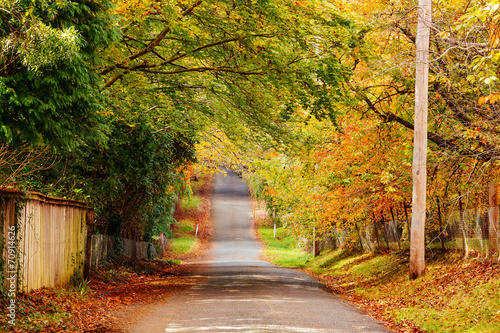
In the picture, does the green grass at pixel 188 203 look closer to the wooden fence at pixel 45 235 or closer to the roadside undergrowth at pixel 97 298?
the roadside undergrowth at pixel 97 298

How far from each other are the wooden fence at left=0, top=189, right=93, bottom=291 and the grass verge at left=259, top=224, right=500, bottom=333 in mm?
6953

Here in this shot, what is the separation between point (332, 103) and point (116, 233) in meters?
10.0

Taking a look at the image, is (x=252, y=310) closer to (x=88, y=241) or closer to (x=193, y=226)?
(x=88, y=241)

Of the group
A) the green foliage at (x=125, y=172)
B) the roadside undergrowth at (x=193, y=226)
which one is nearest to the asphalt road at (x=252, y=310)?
the green foliage at (x=125, y=172)

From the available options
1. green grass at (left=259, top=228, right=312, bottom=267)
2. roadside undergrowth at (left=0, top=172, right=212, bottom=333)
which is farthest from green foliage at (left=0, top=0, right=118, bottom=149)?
green grass at (left=259, top=228, right=312, bottom=267)

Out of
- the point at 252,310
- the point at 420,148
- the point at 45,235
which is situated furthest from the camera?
the point at 420,148

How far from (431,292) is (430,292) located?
0.05 meters

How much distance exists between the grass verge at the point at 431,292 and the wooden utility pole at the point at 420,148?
2.44 ft

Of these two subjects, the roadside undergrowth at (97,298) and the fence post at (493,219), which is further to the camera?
the fence post at (493,219)

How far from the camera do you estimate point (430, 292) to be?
1224 centimetres

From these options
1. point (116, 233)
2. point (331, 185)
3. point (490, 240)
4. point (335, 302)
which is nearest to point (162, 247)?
point (116, 233)

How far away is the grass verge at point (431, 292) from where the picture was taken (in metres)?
9.65

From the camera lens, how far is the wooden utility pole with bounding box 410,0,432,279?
13.1 metres

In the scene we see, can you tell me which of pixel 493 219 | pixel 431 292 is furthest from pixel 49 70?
pixel 493 219
